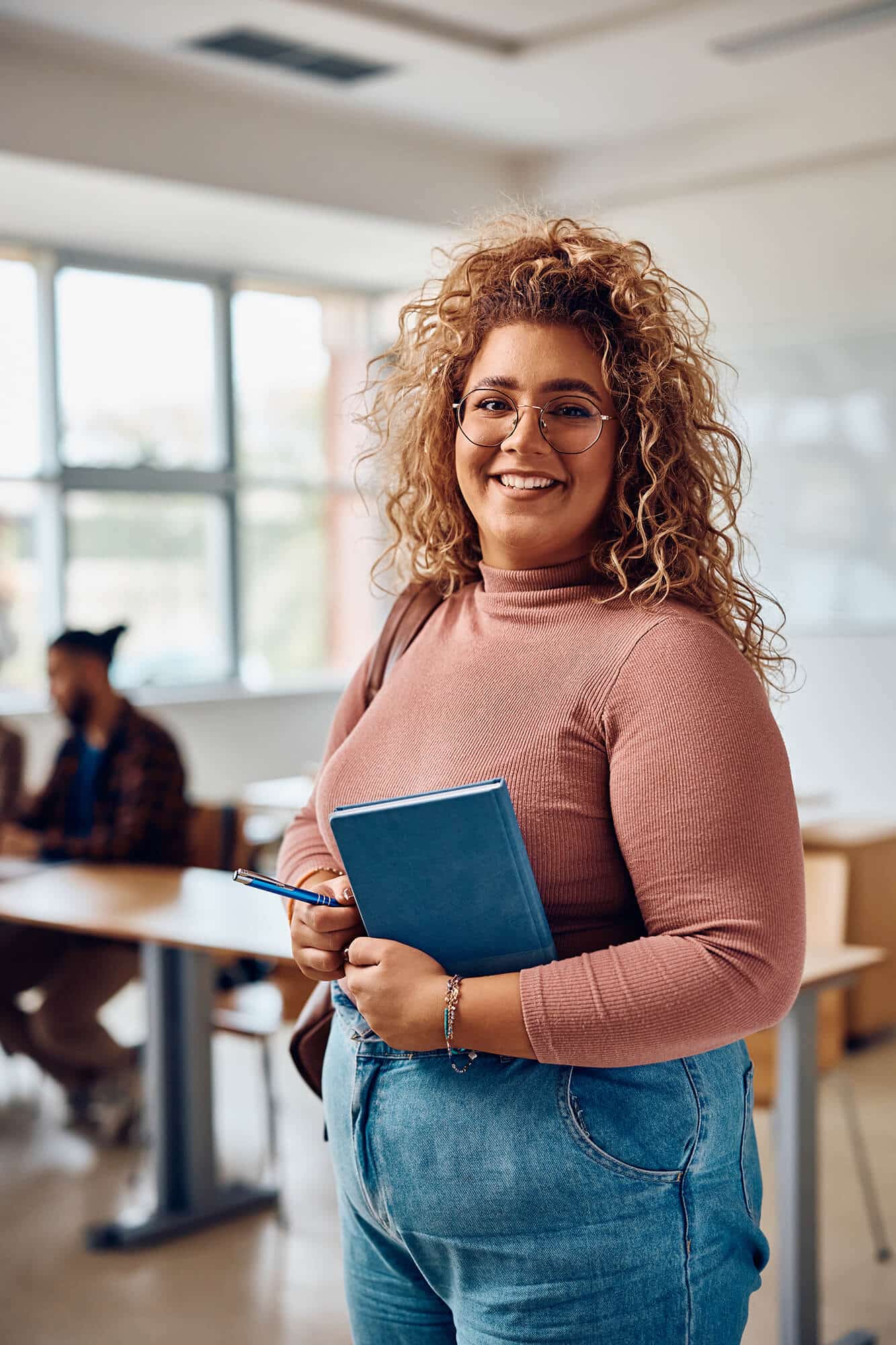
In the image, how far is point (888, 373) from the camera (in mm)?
5930

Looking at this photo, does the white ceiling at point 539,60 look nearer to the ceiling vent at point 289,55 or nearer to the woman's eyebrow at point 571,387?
the ceiling vent at point 289,55

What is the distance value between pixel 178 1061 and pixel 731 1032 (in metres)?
2.41

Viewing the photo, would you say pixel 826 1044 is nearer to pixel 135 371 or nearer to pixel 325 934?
pixel 325 934

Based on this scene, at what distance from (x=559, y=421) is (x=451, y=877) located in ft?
1.43

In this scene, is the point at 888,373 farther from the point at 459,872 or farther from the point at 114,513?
the point at 459,872

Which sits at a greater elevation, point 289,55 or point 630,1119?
point 289,55

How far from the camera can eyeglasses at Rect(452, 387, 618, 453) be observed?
1.30 metres

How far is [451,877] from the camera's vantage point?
1.17 metres

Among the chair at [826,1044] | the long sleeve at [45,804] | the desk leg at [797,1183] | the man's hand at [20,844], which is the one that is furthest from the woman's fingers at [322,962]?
the long sleeve at [45,804]

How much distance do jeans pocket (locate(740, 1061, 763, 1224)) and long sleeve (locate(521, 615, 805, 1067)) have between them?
160 mm

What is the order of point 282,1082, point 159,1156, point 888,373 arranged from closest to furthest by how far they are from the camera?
point 159,1156
point 282,1082
point 888,373

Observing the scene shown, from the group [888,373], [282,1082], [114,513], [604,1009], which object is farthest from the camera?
[114,513]

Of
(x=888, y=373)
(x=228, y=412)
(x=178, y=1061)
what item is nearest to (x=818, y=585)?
(x=888, y=373)

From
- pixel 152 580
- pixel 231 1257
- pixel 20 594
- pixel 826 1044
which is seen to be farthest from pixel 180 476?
pixel 231 1257
